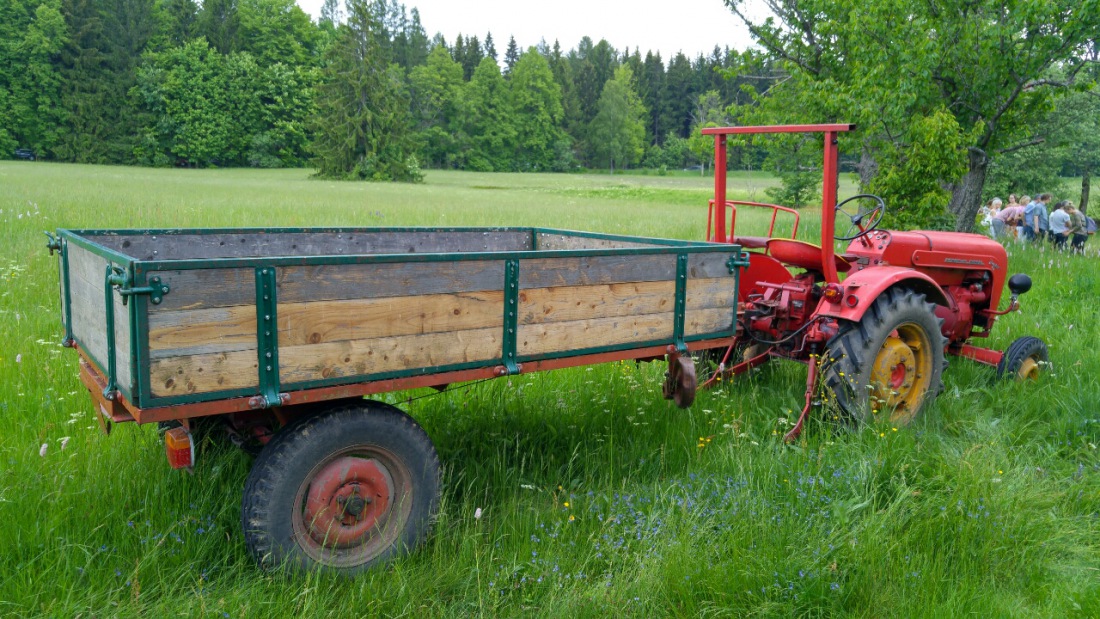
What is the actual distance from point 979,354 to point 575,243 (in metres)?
3.33

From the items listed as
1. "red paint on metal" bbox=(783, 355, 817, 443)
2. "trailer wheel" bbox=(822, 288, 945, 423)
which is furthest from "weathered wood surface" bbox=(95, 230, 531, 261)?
"trailer wheel" bbox=(822, 288, 945, 423)

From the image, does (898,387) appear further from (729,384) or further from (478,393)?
(478,393)

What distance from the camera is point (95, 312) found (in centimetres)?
321

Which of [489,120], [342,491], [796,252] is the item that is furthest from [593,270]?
[489,120]

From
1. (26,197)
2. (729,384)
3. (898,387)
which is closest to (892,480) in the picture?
(898,387)

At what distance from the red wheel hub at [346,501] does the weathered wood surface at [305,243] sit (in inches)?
73.1

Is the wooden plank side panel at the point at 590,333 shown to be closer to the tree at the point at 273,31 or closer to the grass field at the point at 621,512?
the grass field at the point at 621,512

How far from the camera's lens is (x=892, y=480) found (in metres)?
4.22

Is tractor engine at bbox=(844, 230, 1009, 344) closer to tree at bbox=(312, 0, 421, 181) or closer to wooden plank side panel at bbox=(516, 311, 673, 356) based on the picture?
wooden plank side panel at bbox=(516, 311, 673, 356)

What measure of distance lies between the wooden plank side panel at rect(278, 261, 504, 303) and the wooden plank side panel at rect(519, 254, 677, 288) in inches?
6.4

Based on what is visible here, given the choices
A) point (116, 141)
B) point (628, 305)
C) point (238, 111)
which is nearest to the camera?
point (628, 305)

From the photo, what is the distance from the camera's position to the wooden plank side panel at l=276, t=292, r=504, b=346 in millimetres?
3045

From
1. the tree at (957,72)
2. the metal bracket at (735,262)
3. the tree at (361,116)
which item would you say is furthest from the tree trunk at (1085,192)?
the tree at (361,116)

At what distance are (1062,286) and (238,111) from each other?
6297 centimetres
